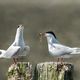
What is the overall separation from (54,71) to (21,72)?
0.49 m

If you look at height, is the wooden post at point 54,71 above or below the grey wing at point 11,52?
below

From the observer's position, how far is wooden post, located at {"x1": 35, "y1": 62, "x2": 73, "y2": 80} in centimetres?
804

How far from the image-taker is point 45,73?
8133mm

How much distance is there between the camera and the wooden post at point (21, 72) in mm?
8241

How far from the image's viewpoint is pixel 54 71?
26.6 feet

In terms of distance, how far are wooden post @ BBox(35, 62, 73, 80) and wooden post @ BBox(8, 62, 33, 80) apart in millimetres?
122

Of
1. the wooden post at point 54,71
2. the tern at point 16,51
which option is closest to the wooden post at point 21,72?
the wooden post at point 54,71

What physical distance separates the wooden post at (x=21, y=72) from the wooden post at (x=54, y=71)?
0.12 meters

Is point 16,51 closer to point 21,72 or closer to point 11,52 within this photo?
point 11,52

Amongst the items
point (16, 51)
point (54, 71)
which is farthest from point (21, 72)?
point (16, 51)

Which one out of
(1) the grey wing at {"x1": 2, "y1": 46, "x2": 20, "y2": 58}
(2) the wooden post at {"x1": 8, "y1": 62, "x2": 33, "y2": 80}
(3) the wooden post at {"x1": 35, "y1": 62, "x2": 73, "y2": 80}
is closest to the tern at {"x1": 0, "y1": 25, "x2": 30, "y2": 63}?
(1) the grey wing at {"x1": 2, "y1": 46, "x2": 20, "y2": 58}

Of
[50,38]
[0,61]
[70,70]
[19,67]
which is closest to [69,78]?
[70,70]

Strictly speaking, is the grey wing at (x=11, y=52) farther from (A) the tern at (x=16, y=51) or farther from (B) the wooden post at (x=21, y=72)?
(B) the wooden post at (x=21, y=72)

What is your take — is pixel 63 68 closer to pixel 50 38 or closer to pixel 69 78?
pixel 69 78
